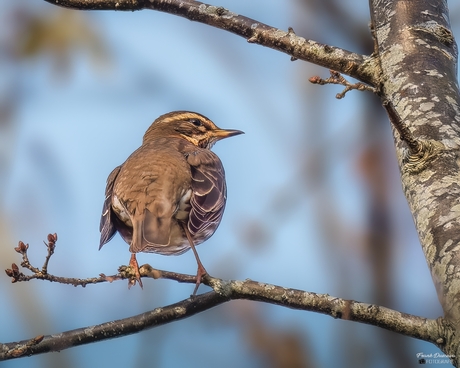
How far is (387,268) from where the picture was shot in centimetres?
371

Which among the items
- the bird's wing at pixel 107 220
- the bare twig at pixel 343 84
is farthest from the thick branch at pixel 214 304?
the bird's wing at pixel 107 220

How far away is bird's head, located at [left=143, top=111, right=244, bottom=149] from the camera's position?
7.95 m

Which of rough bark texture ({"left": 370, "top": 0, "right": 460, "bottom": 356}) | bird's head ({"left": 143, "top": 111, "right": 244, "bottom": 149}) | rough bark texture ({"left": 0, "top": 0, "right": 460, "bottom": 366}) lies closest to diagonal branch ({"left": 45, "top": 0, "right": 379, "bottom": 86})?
rough bark texture ({"left": 0, "top": 0, "right": 460, "bottom": 366})

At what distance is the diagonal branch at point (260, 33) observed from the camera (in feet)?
13.1

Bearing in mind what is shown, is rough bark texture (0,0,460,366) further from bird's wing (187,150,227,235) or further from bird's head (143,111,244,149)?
bird's head (143,111,244,149)

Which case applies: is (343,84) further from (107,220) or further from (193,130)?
(193,130)

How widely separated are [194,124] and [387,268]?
462 cm

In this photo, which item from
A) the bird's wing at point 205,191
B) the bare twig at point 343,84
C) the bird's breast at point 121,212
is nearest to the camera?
the bare twig at point 343,84

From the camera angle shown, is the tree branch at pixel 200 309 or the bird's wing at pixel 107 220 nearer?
the tree branch at pixel 200 309

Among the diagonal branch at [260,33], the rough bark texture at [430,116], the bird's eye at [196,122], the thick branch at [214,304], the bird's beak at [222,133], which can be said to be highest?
the bird's eye at [196,122]

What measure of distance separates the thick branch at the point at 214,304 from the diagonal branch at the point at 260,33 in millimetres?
1396

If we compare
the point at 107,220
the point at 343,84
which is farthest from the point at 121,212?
the point at 343,84

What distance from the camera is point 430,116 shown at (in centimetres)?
363

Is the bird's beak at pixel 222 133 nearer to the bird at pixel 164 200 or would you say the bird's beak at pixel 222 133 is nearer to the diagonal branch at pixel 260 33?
the bird at pixel 164 200
